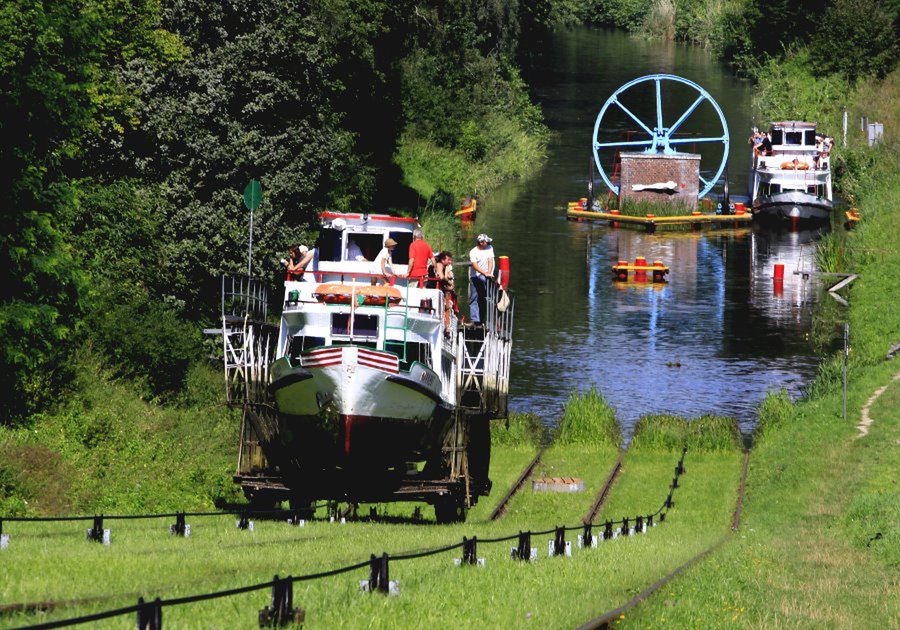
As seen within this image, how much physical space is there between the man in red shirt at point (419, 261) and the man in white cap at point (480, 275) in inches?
58.6

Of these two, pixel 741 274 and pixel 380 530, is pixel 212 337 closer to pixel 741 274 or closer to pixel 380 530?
pixel 380 530

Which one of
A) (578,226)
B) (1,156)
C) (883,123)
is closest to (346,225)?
(1,156)

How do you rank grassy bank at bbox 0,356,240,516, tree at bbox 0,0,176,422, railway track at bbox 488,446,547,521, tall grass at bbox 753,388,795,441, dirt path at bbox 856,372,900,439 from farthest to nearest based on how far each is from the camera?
1. tall grass at bbox 753,388,795,441
2. dirt path at bbox 856,372,900,439
3. tree at bbox 0,0,176,422
4. railway track at bbox 488,446,547,521
5. grassy bank at bbox 0,356,240,516

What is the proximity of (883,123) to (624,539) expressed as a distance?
78.2m

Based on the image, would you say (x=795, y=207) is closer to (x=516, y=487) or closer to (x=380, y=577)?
(x=516, y=487)

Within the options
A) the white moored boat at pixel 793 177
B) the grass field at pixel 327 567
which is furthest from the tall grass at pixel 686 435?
the white moored boat at pixel 793 177

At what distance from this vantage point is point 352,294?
25.4 meters

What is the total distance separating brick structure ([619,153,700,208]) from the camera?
284 feet

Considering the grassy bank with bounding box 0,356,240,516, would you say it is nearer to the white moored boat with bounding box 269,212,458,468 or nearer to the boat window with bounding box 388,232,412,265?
the boat window with bounding box 388,232,412,265

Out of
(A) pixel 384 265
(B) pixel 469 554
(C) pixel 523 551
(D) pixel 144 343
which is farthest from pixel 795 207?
(B) pixel 469 554

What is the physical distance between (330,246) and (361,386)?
16.7 feet

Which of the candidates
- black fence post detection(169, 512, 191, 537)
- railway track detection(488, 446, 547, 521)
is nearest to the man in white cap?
railway track detection(488, 446, 547, 521)

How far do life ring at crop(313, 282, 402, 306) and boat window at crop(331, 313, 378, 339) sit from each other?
0.81 ft

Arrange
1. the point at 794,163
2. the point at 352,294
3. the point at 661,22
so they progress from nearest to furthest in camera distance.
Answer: the point at 352,294 → the point at 794,163 → the point at 661,22
